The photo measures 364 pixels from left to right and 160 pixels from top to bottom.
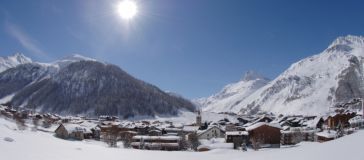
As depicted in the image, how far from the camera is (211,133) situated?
117 metres

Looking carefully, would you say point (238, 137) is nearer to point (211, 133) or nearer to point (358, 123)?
point (211, 133)

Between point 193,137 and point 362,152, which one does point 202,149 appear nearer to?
point 193,137

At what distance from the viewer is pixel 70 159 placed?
36.7 m

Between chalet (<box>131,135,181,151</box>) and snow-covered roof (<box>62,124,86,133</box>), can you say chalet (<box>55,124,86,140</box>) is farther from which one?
chalet (<box>131,135,181,151</box>)

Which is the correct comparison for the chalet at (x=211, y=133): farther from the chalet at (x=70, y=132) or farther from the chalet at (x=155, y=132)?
the chalet at (x=70, y=132)

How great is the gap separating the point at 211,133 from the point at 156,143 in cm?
2868

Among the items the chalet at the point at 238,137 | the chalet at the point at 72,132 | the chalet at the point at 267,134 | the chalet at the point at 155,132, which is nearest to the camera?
the chalet at the point at 267,134

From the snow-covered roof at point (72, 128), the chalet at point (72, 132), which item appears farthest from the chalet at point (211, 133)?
the snow-covered roof at point (72, 128)

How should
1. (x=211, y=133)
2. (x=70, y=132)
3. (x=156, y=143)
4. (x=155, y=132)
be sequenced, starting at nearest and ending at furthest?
1. (x=156, y=143)
2. (x=70, y=132)
3. (x=211, y=133)
4. (x=155, y=132)

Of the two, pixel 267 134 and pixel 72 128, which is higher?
pixel 72 128

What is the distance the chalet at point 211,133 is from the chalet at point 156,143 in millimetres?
21971

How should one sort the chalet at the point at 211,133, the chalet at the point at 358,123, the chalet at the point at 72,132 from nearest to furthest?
the chalet at the point at 358,123 < the chalet at the point at 72,132 < the chalet at the point at 211,133

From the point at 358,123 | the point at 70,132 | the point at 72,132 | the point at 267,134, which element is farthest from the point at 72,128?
the point at 358,123

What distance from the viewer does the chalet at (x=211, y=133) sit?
379 feet
